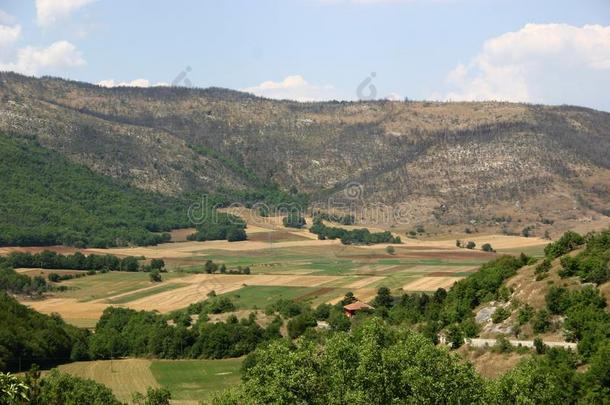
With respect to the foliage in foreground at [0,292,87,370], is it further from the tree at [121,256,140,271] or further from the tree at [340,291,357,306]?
the tree at [121,256,140,271]

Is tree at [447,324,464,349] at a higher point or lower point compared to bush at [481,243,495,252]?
→ lower

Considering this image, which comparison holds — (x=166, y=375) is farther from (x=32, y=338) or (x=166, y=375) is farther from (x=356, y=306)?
(x=356, y=306)

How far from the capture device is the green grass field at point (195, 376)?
8075cm

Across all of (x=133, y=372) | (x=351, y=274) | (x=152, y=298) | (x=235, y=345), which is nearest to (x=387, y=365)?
(x=133, y=372)

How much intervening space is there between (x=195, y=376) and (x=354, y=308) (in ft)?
97.3

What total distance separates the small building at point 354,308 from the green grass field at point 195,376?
19089 millimetres

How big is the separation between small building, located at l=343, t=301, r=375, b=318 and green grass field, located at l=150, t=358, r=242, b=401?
19089 millimetres

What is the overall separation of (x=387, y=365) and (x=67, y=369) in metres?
54.1

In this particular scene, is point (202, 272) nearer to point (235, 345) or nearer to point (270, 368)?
point (235, 345)

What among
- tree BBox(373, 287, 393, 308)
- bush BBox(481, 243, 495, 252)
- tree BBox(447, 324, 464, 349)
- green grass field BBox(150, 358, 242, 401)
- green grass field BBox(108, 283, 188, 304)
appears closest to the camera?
tree BBox(447, 324, 464, 349)

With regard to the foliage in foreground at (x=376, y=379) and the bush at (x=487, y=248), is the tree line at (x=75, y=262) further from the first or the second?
the foliage in foreground at (x=376, y=379)

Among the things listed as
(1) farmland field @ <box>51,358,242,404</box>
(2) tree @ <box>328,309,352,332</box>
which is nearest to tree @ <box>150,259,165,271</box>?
(2) tree @ <box>328,309,352,332</box>

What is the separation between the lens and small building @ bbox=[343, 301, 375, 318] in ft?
366

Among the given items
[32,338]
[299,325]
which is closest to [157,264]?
[299,325]
